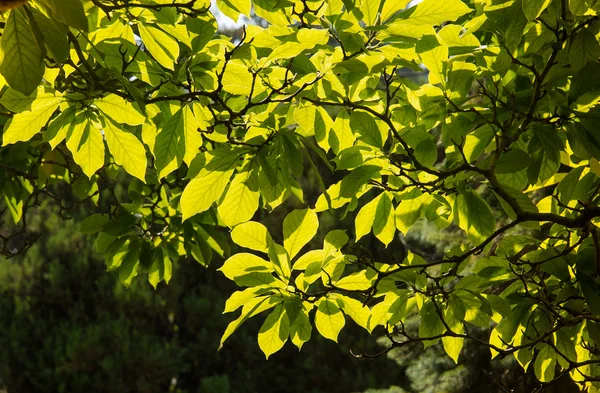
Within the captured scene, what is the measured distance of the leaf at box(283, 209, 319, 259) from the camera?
1355 millimetres

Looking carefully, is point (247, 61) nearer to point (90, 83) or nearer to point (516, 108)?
point (90, 83)

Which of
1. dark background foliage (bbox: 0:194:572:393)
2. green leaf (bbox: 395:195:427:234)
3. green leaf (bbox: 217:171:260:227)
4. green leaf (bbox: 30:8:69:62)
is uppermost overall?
green leaf (bbox: 30:8:69:62)

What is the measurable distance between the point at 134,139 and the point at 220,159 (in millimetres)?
217

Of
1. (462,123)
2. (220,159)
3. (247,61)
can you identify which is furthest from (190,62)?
(462,123)

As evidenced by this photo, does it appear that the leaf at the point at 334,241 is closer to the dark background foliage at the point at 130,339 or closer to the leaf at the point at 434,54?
the leaf at the point at 434,54

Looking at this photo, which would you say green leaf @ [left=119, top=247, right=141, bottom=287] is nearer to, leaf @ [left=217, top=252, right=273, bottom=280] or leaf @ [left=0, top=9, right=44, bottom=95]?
leaf @ [left=217, top=252, right=273, bottom=280]

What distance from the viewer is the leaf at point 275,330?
1.39 metres

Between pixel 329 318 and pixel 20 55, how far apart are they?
916 mm

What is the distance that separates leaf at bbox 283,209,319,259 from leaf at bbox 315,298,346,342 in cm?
15

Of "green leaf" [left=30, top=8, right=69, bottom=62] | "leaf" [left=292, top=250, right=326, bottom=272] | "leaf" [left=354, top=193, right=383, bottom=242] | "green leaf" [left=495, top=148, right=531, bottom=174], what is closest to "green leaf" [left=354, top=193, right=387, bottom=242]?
"leaf" [left=354, top=193, right=383, bottom=242]

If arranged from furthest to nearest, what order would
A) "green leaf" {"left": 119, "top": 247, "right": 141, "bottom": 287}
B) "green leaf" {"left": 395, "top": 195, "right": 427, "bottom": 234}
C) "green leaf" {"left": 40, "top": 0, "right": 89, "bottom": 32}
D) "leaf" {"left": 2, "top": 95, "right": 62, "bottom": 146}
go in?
"green leaf" {"left": 119, "top": 247, "right": 141, "bottom": 287} → "green leaf" {"left": 395, "top": 195, "right": 427, "bottom": 234} → "leaf" {"left": 2, "top": 95, "right": 62, "bottom": 146} → "green leaf" {"left": 40, "top": 0, "right": 89, "bottom": 32}

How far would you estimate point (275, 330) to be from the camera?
142cm

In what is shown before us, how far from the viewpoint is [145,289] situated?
5.50 metres

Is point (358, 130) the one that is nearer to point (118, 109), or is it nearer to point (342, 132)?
point (342, 132)
